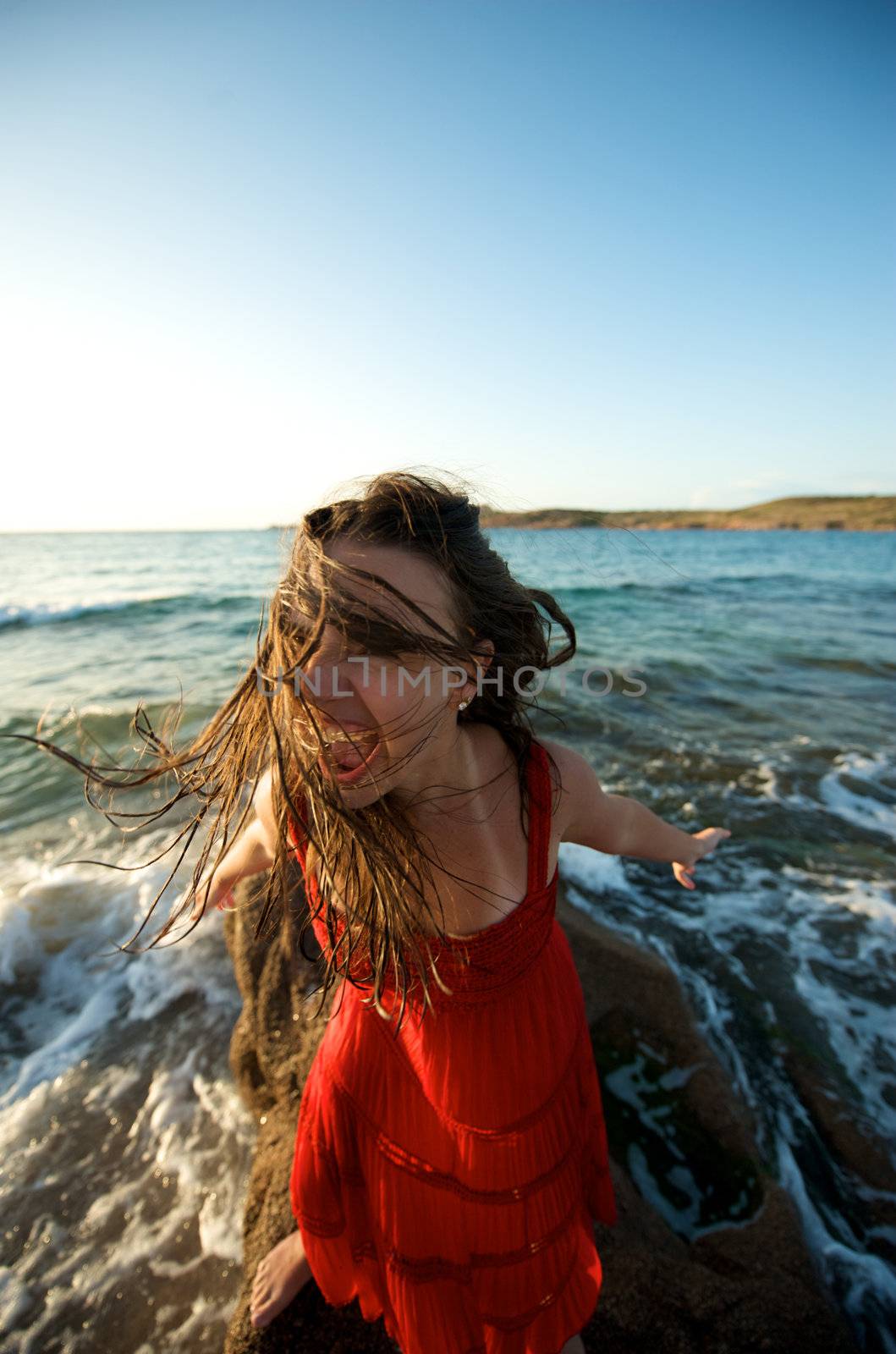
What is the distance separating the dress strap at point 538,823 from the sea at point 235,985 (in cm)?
26

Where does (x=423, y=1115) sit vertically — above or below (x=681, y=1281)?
above

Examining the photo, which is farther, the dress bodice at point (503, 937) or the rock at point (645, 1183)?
the rock at point (645, 1183)

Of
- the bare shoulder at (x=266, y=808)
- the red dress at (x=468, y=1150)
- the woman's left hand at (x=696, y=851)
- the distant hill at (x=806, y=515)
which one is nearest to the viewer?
the red dress at (x=468, y=1150)

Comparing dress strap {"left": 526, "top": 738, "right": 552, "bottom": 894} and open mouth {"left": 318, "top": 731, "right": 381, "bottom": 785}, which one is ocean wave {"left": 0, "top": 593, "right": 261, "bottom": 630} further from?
open mouth {"left": 318, "top": 731, "right": 381, "bottom": 785}

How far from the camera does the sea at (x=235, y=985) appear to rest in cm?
192

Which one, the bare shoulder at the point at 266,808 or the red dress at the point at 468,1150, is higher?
the bare shoulder at the point at 266,808

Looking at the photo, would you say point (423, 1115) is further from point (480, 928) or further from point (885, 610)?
point (885, 610)

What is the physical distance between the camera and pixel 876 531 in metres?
75.4

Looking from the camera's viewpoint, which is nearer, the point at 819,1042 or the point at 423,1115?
the point at 423,1115

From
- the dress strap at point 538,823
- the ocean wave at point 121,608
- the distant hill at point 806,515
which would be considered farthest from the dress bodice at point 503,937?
the distant hill at point 806,515

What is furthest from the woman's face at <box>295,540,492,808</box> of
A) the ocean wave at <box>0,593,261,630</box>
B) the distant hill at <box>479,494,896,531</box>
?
the distant hill at <box>479,494,896,531</box>

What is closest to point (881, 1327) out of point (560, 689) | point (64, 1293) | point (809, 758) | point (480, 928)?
point (480, 928)

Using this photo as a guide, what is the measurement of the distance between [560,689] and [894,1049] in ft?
16.8

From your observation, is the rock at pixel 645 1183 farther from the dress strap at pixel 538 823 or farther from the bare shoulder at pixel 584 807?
the bare shoulder at pixel 584 807
